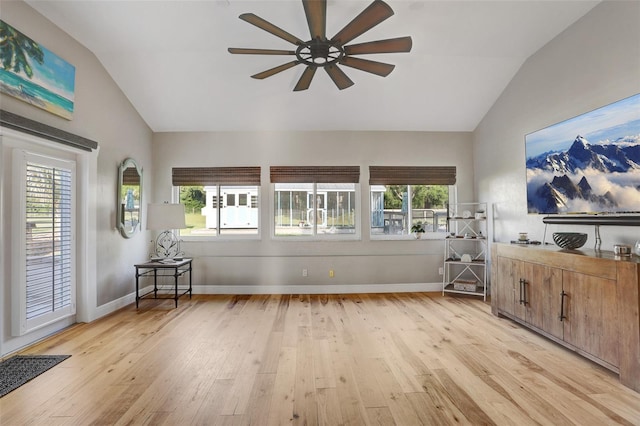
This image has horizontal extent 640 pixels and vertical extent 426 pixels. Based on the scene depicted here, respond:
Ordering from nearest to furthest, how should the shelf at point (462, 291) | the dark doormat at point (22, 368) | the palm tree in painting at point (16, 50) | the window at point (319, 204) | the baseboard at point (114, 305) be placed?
the dark doormat at point (22, 368) → the palm tree in painting at point (16, 50) → the baseboard at point (114, 305) → the shelf at point (462, 291) → the window at point (319, 204)

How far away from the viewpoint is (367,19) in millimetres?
2115

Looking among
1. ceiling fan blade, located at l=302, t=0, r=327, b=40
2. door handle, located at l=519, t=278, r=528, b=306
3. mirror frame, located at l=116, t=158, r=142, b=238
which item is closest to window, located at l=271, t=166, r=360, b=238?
mirror frame, located at l=116, t=158, r=142, b=238

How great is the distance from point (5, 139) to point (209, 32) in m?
2.20

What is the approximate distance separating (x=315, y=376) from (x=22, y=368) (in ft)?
7.94

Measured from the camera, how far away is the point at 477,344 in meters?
3.01

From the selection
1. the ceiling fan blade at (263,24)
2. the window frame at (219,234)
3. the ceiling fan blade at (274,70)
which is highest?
the ceiling fan blade at (263,24)

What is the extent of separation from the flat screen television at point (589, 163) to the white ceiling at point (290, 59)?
115cm

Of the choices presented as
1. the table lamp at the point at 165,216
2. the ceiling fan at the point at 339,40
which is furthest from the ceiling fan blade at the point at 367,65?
the table lamp at the point at 165,216

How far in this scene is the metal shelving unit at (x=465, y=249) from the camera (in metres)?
4.82

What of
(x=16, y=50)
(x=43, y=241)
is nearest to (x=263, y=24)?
(x=16, y=50)

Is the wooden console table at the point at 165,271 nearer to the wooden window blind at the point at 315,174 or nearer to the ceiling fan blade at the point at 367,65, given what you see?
the wooden window blind at the point at 315,174

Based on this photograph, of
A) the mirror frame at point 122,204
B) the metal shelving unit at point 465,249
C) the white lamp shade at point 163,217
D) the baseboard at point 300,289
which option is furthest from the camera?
the baseboard at point 300,289

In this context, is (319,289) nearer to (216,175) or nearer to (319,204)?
(319,204)

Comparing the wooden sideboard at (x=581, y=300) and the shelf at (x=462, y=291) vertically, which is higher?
the wooden sideboard at (x=581, y=300)
